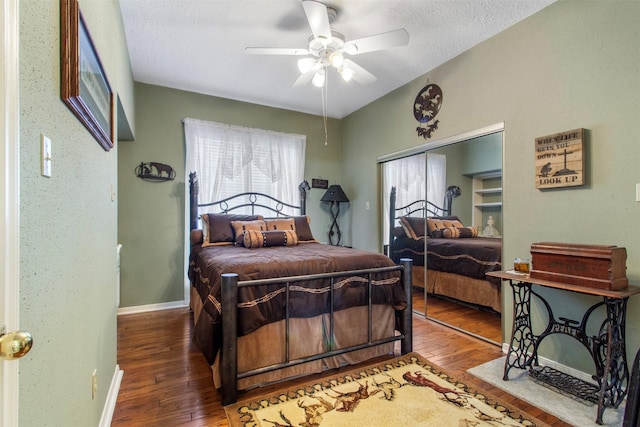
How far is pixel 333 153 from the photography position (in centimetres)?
486

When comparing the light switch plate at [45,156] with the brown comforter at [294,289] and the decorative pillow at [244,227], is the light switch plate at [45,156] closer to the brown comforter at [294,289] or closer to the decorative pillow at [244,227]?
the brown comforter at [294,289]

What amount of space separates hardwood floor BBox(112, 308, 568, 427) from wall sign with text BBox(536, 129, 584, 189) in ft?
4.70

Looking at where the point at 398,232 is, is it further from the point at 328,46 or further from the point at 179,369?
the point at 179,369

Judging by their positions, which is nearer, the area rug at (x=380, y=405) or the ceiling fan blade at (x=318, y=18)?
the area rug at (x=380, y=405)

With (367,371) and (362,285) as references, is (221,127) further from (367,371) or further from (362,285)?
(367,371)

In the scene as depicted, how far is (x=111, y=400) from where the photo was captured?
68.4 inches

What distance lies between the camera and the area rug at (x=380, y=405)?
164 centimetres

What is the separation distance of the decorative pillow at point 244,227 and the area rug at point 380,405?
1754 mm

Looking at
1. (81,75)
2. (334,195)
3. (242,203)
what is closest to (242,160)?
(242,203)

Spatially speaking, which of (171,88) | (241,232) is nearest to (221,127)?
(171,88)

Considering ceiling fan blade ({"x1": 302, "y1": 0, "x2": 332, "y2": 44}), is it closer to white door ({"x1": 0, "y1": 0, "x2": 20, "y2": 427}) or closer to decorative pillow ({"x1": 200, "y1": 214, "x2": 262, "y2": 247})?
white door ({"x1": 0, "y1": 0, "x2": 20, "y2": 427})

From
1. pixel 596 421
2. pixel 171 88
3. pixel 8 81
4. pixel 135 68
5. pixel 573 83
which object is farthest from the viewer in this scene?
pixel 171 88

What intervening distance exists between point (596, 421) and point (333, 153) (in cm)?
403

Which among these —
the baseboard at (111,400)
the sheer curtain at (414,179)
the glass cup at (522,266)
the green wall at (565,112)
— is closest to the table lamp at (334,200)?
the sheer curtain at (414,179)
